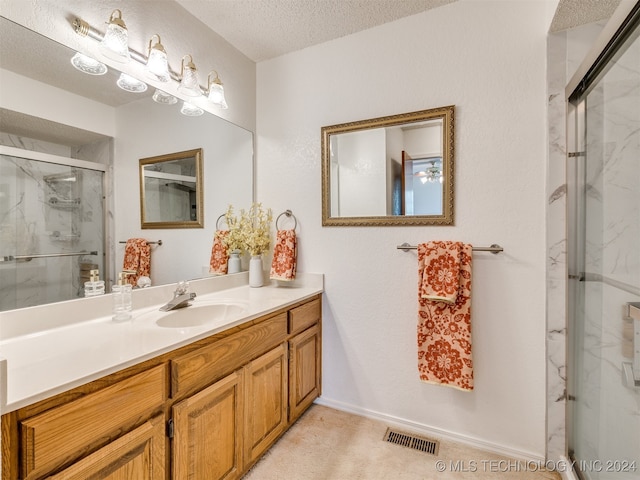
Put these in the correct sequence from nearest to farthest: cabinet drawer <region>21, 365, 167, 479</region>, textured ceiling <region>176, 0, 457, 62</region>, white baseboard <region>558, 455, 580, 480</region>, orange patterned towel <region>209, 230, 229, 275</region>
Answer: cabinet drawer <region>21, 365, 167, 479</region> < white baseboard <region>558, 455, 580, 480</region> < textured ceiling <region>176, 0, 457, 62</region> < orange patterned towel <region>209, 230, 229, 275</region>

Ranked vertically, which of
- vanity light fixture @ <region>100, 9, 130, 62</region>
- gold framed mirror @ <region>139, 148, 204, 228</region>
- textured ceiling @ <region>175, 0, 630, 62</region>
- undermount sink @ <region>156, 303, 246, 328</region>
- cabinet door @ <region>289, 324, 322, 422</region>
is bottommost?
cabinet door @ <region>289, 324, 322, 422</region>

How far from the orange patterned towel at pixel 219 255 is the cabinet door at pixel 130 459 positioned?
107 centimetres

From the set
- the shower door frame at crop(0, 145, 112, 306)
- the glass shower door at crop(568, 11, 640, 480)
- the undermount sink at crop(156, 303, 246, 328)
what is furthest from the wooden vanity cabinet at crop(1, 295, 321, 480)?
the glass shower door at crop(568, 11, 640, 480)

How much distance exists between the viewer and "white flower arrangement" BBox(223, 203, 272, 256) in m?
2.11

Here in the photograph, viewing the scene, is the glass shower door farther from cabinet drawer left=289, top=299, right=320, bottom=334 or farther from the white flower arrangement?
the white flower arrangement

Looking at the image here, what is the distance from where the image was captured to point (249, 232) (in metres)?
2.14

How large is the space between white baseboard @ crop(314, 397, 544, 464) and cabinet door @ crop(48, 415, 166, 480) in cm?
126

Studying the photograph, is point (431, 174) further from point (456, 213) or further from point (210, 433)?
point (210, 433)

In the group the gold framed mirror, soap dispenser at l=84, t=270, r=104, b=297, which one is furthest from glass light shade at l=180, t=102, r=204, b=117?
soap dispenser at l=84, t=270, r=104, b=297

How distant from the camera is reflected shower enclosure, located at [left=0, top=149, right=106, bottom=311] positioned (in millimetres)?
1141

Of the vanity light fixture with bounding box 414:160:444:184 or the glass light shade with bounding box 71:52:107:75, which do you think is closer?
the glass light shade with bounding box 71:52:107:75

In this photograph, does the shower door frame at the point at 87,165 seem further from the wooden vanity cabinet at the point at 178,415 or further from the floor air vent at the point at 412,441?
the floor air vent at the point at 412,441

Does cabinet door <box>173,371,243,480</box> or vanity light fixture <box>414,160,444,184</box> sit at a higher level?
vanity light fixture <box>414,160,444,184</box>

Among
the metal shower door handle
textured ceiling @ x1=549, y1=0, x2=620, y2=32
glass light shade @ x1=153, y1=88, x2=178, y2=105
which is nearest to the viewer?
the metal shower door handle
